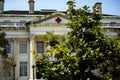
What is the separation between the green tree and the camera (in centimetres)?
2611

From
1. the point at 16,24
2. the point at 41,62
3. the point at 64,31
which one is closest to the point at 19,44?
the point at 16,24

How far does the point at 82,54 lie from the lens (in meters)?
26.3

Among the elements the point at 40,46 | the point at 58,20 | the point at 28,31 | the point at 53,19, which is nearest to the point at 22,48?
the point at 40,46

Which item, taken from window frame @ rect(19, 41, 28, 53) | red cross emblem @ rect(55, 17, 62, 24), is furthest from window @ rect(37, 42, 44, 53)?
red cross emblem @ rect(55, 17, 62, 24)

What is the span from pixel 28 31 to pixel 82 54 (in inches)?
1219

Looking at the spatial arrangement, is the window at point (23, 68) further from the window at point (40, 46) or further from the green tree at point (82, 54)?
the green tree at point (82, 54)

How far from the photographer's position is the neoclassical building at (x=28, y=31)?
180 ft

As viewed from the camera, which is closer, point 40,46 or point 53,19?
point 53,19

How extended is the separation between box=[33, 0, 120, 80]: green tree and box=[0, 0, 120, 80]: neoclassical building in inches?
1053

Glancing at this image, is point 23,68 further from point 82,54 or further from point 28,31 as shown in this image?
point 82,54

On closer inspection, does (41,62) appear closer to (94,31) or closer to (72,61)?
(72,61)

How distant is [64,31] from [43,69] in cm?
2896

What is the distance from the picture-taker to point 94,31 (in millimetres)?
27125

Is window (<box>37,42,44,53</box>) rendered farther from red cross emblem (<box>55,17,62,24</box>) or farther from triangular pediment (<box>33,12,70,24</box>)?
red cross emblem (<box>55,17,62,24</box>)
